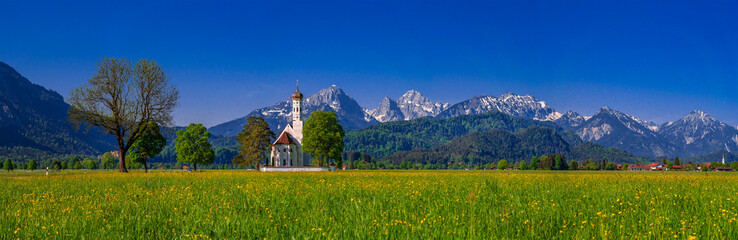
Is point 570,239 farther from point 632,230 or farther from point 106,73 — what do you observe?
point 106,73

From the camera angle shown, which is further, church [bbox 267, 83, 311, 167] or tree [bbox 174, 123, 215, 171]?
church [bbox 267, 83, 311, 167]

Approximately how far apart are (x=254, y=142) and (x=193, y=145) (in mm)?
11305

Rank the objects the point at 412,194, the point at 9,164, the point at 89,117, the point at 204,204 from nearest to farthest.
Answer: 1. the point at 204,204
2. the point at 412,194
3. the point at 89,117
4. the point at 9,164

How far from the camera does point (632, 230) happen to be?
8.84m

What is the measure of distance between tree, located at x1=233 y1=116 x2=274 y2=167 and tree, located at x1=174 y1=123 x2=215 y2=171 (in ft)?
20.7

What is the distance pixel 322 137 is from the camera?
7938 cm

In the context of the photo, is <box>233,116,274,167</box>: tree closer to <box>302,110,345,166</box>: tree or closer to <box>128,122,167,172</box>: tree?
<box>302,110,345,166</box>: tree

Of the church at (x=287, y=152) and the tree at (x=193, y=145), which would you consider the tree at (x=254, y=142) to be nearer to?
the tree at (x=193, y=145)

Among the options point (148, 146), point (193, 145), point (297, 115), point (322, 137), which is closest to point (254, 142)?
point (193, 145)

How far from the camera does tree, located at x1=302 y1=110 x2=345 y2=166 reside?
79650 mm

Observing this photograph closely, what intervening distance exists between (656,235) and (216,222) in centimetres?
868

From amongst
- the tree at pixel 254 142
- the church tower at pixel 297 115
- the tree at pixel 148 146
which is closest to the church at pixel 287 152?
the church tower at pixel 297 115

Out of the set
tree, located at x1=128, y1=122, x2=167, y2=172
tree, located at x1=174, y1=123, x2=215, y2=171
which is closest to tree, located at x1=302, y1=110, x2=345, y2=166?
tree, located at x1=174, y1=123, x2=215, y2=171

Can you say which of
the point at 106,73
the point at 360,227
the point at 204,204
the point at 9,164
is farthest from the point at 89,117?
the point at 9,164
